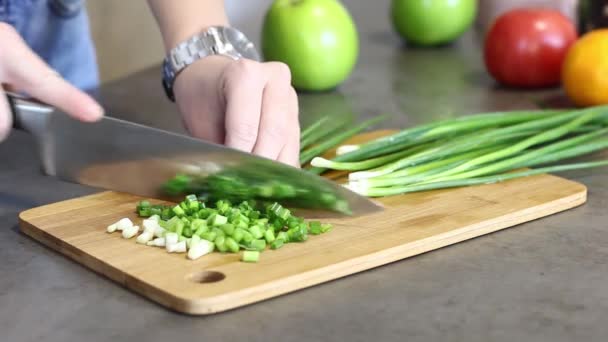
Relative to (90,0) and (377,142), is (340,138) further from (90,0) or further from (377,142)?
(90,0)

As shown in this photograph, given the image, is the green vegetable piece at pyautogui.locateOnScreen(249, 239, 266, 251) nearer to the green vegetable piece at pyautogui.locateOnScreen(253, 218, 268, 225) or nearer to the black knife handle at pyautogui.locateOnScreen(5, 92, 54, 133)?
the green vegetable piece at pyautogui.locateOnScreen(253, 218, 268, 225)

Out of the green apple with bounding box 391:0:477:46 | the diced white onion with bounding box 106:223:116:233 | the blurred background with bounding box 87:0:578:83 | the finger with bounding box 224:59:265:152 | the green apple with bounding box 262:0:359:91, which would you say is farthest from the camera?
the blurred background with bounding box 87:0:578:83

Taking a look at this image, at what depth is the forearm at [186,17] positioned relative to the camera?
162cm

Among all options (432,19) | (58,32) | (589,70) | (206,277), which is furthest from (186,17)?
(432,19)

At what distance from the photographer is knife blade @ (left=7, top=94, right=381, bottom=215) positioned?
127 centimetres

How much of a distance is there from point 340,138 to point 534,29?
714mm

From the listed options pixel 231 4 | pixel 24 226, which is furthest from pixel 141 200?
pixel 231 4

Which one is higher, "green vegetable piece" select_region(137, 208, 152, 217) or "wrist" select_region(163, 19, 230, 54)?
"wrist" select_region(163, 19, 230, 54)

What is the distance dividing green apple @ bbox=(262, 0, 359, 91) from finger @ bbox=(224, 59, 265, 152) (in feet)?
2.05

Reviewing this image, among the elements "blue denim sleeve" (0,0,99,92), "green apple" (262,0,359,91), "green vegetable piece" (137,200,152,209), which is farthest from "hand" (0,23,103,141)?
"green apple" (262,0,359,91)

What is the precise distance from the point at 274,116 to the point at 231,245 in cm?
29

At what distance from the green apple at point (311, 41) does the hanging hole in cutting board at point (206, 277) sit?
987 millimetres

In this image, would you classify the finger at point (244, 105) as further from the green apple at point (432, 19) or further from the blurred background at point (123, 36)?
the blurred background at point (123, 36)

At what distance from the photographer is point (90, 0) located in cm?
265
